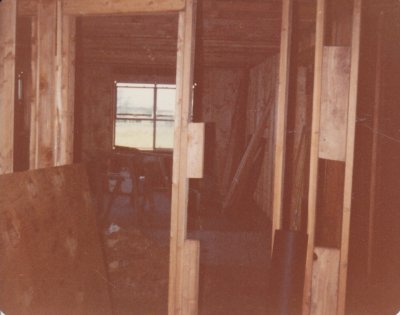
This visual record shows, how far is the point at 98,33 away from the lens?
731cm

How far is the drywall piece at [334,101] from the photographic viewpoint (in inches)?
147

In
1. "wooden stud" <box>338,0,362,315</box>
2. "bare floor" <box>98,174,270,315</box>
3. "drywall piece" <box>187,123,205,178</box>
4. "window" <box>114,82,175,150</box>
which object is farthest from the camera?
"window" <box>114,82,175,150</box>

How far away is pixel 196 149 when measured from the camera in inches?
150

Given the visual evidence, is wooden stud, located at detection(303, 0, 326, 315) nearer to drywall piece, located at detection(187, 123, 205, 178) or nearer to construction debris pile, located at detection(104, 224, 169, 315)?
drywall piece, located at detection(187, 123, 205, 178)

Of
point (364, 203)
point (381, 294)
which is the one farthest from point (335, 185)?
point (381, 294)

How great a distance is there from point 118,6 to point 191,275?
89.2 inches

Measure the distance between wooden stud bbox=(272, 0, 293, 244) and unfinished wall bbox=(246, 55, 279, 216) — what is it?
15.5 feet

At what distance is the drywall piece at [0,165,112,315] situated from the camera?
3.42m

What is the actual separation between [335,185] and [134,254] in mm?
2220

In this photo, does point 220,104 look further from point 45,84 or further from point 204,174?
point 45,84

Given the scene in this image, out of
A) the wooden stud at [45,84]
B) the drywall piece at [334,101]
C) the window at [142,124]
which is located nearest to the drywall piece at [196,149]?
the drywall piece at [334,101]

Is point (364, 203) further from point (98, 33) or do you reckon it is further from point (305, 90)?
point (98, 33)

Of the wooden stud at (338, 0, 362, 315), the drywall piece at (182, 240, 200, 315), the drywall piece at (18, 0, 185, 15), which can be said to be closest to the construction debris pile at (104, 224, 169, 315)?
the drywall piece at (182, 240, 200, 315)

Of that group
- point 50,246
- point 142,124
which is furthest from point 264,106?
point 142,124
